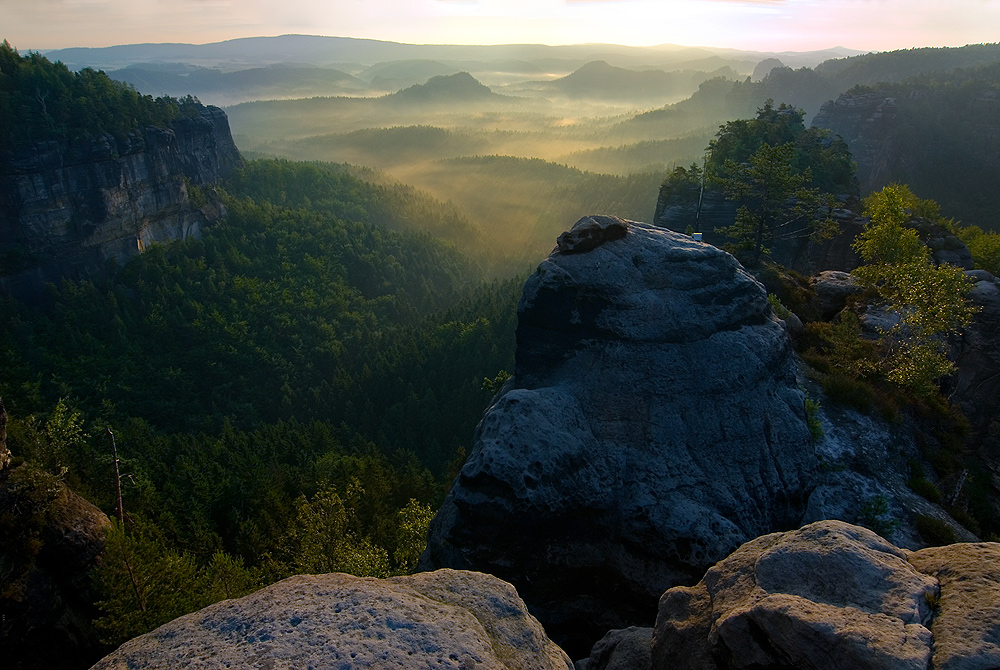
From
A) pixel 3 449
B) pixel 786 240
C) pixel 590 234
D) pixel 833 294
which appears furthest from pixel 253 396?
pixel 833 294

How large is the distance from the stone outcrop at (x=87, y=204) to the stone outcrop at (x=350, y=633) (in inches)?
3717

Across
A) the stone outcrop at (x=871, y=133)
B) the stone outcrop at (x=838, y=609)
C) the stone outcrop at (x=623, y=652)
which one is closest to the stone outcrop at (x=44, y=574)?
the stone outcrop at (x=623, y=652)

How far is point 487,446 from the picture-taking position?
839 inches

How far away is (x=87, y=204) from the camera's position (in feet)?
284

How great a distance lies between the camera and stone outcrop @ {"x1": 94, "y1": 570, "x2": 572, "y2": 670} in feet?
35.0

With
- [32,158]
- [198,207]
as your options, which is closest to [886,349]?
[32,158]

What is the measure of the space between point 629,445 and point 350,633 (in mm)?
14309

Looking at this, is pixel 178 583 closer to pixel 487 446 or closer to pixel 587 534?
pixel 487 446

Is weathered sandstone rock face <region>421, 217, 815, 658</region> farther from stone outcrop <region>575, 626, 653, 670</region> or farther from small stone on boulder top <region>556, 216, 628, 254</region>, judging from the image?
stone outcrop <region>575, 626, 653, 670</region>

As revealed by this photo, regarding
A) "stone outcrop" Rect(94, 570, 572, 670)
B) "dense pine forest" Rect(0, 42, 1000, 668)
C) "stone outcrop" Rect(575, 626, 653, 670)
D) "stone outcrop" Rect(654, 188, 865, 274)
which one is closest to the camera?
"stone outcrop" Rect(94, 570, 572, 670)

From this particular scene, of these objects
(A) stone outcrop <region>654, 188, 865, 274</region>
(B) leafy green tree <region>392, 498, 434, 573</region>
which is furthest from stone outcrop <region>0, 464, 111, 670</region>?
(A) stone outcrop <region>654, 188, 865, 274</region>

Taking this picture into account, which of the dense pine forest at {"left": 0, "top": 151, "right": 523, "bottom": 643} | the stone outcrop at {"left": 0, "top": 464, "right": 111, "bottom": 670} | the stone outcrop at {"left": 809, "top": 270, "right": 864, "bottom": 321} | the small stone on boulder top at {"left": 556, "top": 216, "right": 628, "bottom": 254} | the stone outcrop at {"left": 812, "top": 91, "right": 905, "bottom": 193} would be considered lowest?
the dense pine forest at {"left": 0, "top": 151, "right": 523, "bottom": 643}

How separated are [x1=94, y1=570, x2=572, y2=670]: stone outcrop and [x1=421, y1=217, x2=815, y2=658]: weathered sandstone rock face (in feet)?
25.0

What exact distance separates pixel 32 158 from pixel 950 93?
190977 mm
